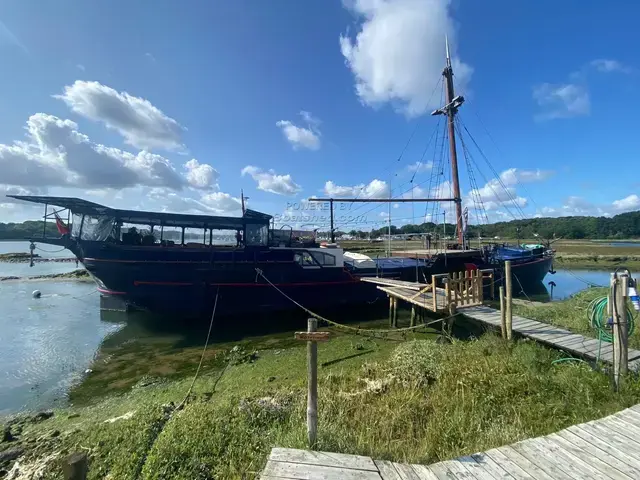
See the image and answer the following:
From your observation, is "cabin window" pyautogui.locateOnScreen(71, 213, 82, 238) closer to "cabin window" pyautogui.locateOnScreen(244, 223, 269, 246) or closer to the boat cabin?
the boat cabin

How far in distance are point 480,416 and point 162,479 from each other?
4.19 metres

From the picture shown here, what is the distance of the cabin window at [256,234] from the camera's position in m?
14.5

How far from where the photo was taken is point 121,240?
13297 mm

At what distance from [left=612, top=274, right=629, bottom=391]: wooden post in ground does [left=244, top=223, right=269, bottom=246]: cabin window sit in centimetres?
1232

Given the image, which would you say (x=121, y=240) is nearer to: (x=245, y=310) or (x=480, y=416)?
(x=245, y=310)

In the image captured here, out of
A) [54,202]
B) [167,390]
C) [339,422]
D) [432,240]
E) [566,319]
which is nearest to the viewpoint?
[339,422]

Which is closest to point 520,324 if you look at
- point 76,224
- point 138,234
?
point 138,234

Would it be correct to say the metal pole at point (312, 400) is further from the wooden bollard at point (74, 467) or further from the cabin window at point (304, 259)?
the cabin window at point (304, 259)

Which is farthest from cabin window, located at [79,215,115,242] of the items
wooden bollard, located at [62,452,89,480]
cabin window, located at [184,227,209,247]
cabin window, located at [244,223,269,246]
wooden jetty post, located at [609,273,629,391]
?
wooden jetty post, located at [609,273,629,391]

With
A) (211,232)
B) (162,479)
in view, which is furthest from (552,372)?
(211,232)

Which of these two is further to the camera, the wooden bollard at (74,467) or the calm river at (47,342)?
the calm river at (47,342)

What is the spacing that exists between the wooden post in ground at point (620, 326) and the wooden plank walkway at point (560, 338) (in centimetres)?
54

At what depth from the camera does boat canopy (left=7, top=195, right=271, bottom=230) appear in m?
12.9

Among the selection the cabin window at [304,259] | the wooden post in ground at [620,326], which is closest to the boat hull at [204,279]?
the cabin window at [304,259]
